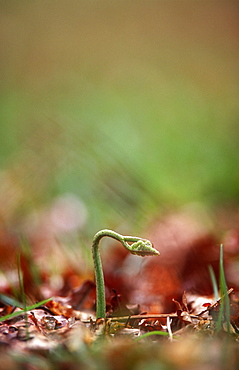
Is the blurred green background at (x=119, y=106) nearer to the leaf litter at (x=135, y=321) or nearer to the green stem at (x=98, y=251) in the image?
the leaf litter at (x=135, y=321)

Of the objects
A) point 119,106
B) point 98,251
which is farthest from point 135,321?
point 119,106

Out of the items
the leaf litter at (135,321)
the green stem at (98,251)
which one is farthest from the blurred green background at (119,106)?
the green stem at (98,251)

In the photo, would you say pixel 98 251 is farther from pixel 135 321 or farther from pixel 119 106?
pixel 119 106

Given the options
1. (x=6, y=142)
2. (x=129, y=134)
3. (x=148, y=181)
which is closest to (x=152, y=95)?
(x=129, y=134)

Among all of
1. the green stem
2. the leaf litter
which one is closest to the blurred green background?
A: the leaf litter

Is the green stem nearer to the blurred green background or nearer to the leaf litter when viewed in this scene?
the leaf litter

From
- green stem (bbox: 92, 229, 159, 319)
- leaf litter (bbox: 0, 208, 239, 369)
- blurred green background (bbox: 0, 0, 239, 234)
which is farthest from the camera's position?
blurred green background (bbox: 0, 0, 239, 234)
